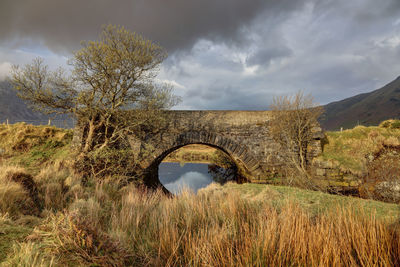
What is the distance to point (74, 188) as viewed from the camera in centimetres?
580

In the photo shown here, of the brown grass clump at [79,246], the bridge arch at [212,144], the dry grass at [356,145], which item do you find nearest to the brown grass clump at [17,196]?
the brown grass clump at [79,246]

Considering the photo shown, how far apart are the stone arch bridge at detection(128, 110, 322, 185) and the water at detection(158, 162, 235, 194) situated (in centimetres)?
720

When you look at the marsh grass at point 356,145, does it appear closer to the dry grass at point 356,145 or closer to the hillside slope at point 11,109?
the dry grass at point 356,145

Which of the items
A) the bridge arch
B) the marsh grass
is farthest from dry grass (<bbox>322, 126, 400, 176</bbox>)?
the bridge arch

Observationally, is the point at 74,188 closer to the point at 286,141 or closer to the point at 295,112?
the point at 286,141

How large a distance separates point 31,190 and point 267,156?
1099cm

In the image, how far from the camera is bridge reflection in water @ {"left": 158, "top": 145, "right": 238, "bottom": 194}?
19.7 metres

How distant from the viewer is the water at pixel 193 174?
19.6 m

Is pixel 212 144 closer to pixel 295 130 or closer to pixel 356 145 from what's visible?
pixel 295 130

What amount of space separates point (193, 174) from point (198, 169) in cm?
232

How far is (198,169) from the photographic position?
90.4 ft

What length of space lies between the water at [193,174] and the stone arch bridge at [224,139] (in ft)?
23.6

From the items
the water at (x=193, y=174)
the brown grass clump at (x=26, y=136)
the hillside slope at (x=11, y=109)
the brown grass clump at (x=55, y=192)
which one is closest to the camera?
the brown grass clump at (x=55, y=192)

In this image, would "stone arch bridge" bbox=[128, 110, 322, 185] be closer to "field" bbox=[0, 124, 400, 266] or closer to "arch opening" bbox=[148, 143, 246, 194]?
"arch opening" bbox=[148, 143, 246, 194]
